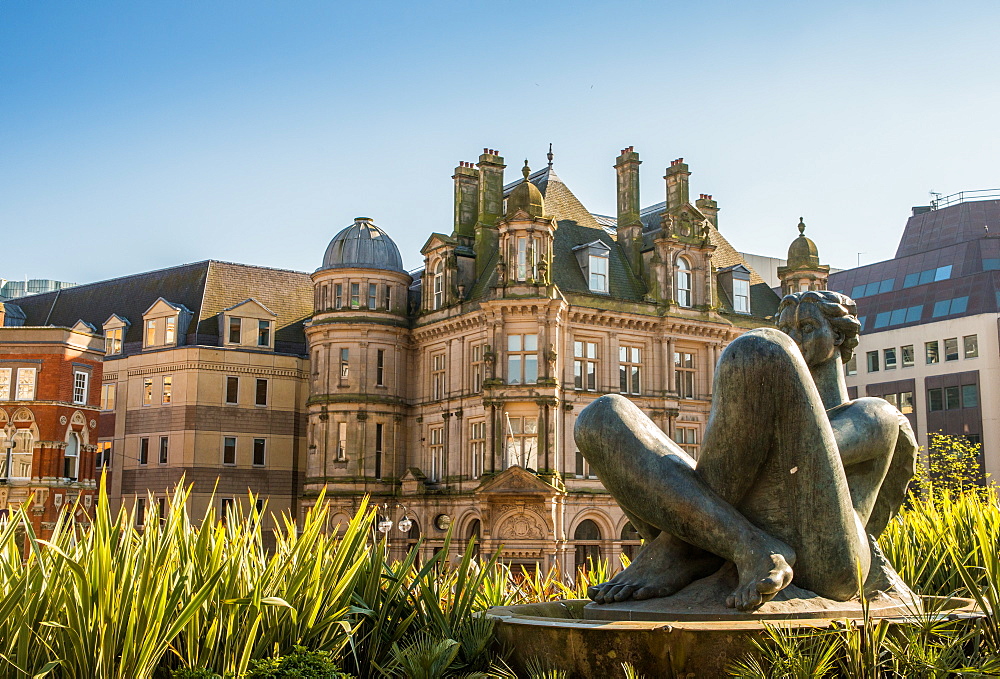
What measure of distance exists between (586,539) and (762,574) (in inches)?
1341

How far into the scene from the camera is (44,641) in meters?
7.16

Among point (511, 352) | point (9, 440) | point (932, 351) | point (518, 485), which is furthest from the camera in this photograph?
point (932, 351)

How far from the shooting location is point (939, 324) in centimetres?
5816

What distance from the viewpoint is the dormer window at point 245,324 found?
170ft

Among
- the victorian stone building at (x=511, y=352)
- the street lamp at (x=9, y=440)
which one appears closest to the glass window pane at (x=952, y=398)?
the victorian stone building at (x=511, y=352)

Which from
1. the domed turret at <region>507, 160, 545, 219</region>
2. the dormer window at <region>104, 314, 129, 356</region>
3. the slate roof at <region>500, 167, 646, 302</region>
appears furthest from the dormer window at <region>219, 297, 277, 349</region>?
the domed turret at <region>507, 160, 545, 219</region>

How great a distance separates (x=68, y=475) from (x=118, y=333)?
10.1 meters

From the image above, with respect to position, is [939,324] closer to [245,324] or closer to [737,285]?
[737,285]

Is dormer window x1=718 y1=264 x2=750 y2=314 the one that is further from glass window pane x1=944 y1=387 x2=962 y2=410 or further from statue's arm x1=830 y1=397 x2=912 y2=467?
statue's arm x1=830 y1=397 x2=912 y2=467

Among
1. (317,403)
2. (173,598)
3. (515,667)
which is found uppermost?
(317,403)

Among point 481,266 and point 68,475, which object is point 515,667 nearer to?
point 481,266

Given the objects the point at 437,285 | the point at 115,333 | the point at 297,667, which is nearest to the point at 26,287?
the point at 115,333

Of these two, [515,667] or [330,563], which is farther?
[330,563]

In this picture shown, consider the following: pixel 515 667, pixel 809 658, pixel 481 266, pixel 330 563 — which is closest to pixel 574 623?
pixel 515 667
